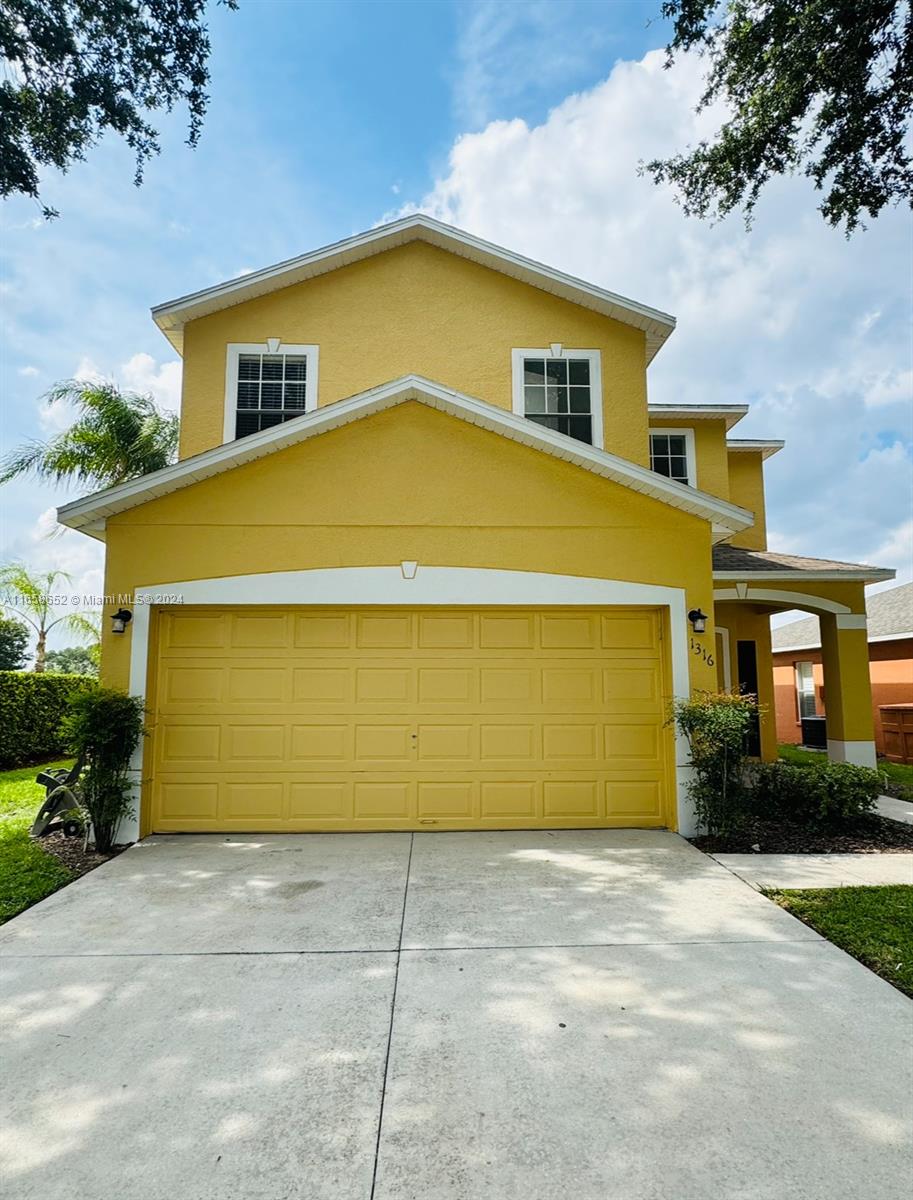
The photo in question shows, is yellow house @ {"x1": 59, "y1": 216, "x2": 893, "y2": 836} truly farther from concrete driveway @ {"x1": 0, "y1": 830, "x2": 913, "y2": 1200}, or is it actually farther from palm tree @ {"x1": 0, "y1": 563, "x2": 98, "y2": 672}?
palm tree @ {"x1": 0, "y1": 563, "x2": 98, "y2": 672}

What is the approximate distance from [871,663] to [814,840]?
1378 centimetres

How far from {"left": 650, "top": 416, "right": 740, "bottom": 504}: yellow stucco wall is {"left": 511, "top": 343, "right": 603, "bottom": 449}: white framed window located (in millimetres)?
2849

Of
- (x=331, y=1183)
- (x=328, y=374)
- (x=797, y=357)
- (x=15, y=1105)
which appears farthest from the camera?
(x=797, y=357)

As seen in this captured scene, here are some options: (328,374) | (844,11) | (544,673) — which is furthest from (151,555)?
(844,11)

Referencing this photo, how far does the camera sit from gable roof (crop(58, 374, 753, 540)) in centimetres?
752

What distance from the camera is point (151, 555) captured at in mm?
7750

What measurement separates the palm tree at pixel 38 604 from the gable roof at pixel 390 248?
40.6 feet

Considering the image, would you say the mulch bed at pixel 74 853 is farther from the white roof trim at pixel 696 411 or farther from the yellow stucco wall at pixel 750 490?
the yellow stucco wall at pixel 750 490

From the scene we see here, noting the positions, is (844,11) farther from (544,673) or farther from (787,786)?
(787,786)

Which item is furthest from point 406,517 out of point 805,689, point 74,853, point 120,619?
point 805,689

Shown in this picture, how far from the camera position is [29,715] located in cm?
1420

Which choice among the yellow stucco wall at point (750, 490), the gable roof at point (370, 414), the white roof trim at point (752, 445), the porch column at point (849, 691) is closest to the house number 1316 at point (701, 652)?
the gable roof at point (370, 414)

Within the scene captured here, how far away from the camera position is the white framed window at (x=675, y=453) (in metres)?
12.9

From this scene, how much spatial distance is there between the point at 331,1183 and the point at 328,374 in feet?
32.2
